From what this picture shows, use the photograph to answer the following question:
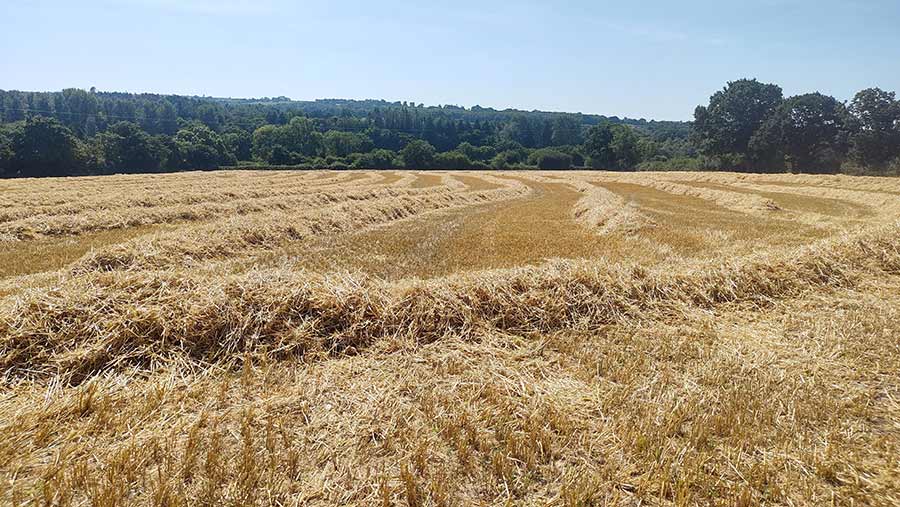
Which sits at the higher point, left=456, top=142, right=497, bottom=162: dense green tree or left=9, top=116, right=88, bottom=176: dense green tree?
left=456, top=142, right=497, bottom=162: dense green tree

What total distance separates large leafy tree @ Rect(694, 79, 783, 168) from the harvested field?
8553 centimetres

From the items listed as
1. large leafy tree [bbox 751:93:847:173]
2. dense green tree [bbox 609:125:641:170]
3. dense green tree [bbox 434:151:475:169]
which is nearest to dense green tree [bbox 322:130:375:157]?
dense green tree [bbox 434:151:475:169]

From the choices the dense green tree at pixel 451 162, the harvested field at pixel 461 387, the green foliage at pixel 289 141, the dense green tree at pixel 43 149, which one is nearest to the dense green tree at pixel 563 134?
the dense green tree at pixel 451 162

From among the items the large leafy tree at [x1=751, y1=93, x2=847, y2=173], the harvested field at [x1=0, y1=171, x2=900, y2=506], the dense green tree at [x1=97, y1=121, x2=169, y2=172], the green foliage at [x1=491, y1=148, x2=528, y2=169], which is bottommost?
the harvested field at [x1=0, y1=171, x2=900, y2=506]

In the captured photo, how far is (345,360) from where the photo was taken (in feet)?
15.3

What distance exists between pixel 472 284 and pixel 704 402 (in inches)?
120

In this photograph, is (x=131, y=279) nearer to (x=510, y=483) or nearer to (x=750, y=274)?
(x=510, y=483)

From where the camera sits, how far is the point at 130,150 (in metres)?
77.1

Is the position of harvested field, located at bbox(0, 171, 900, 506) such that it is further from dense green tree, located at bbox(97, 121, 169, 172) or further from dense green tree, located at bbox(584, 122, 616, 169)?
dense green tree, located at bbox(584, 122, 616, 169)

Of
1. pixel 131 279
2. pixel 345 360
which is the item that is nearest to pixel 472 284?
pixel 345 360

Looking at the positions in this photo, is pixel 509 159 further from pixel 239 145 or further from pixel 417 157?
pixel 239 145

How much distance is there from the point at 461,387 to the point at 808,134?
304 ft

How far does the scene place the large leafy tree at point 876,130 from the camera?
63.3 m

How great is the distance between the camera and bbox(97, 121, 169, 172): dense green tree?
7606 cm
